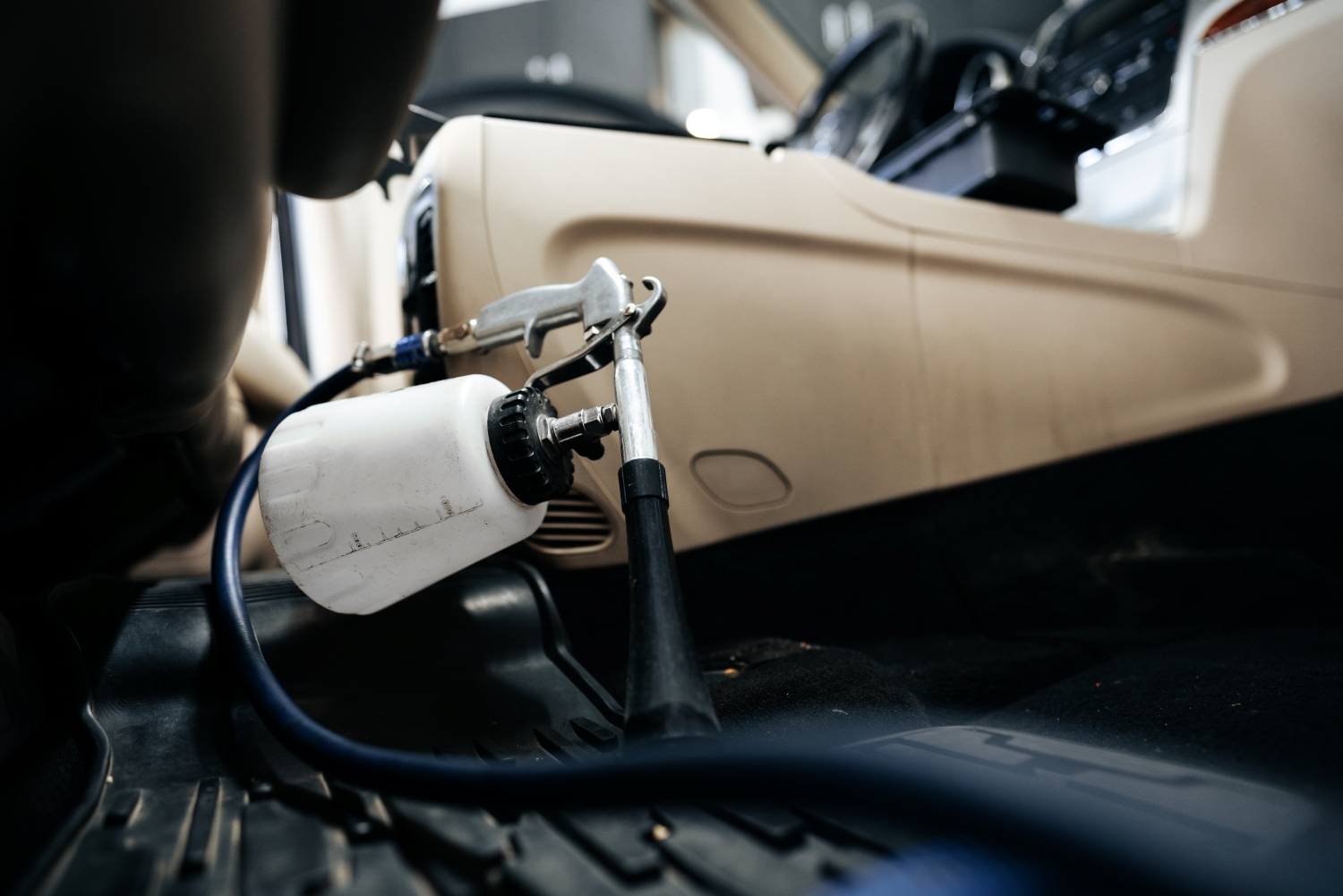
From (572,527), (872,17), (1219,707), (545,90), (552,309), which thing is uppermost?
(872,17)

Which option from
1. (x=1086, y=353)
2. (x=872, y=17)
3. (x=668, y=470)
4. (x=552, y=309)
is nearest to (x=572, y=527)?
(x=668, y=470)

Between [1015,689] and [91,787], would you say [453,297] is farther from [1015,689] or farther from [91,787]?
[1015,689]

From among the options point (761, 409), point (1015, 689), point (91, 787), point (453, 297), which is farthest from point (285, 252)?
point (1015, 689)

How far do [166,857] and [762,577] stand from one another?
1.77ft

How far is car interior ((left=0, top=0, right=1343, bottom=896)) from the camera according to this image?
28 cm

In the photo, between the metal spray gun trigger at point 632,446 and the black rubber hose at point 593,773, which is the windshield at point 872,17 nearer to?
the metal spray gun trigger at point 632,446

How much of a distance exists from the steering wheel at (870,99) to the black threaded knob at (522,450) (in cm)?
84

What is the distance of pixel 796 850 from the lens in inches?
11.0

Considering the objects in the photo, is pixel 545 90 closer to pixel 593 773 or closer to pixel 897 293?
pixel 897 293

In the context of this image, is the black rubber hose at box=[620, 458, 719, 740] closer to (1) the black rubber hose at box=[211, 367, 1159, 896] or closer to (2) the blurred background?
(1) the black rubber hose at box=[211, 367, 1159, 896]

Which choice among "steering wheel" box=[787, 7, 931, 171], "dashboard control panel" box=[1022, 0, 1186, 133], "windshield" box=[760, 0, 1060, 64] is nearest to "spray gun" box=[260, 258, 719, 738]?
"steering wheel" box=[787, 7, 931, 171]

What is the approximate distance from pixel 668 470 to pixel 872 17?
2508 millimetres

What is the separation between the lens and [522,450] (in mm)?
422

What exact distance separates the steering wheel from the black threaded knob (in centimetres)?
84
